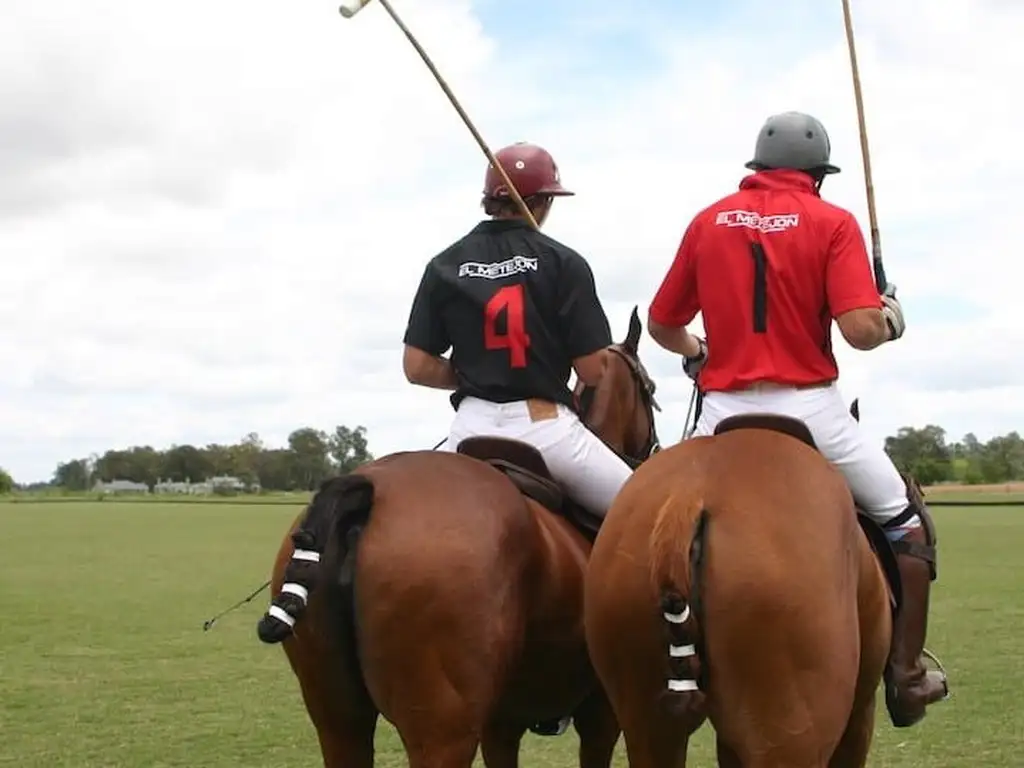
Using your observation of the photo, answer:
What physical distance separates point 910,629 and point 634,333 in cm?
203

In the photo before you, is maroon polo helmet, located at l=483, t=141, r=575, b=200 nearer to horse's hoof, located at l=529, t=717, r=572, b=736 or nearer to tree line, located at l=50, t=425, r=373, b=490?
horse's hoof, located at l=529, t=717, r=572, b=736

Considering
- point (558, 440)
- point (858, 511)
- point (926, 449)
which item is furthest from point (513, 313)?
point (926, 449)

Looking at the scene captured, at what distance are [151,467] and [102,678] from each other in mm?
120140

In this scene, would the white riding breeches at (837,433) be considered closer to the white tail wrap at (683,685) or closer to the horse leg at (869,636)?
the horse leg at (869,636)

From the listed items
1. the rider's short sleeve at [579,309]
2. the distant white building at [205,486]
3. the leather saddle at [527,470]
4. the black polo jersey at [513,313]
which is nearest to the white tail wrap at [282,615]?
the leather saddle at [527,470]

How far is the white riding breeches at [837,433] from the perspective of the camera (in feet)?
15.0

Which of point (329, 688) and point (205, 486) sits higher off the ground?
point (205, 486)

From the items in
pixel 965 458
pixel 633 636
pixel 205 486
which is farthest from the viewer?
pixel 205 486

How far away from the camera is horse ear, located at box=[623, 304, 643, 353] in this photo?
20.4 feet

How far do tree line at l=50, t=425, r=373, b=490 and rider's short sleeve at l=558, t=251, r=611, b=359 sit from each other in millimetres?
86058

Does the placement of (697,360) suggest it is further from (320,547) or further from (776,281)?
(320,547)

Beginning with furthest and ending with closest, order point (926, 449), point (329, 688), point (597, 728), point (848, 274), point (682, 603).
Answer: point (926, 449)
point (597, 728)
point (329, 688)
point (848, 274)
point (682, 603)

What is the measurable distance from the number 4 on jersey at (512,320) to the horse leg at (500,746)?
5.02ft

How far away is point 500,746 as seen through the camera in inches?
223
